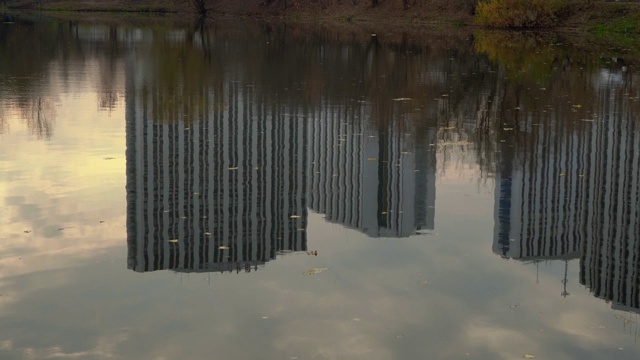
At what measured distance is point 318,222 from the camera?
14.8 m

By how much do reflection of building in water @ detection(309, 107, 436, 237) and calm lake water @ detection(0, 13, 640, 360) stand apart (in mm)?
59

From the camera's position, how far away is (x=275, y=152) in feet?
58.2

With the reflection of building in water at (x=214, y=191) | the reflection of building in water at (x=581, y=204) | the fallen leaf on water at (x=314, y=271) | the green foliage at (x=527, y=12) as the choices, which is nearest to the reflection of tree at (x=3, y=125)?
the reflection of building in water at (x=214, y=191)

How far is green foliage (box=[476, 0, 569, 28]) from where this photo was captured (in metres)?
73.1

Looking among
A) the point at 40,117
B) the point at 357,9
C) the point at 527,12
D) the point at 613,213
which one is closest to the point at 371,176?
the point at 613,213

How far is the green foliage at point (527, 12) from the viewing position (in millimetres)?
73062

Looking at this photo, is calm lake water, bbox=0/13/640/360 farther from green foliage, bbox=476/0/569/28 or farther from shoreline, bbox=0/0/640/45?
green foliage, bbox=476/0/569/28

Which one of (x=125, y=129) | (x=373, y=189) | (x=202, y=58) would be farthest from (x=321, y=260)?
(x=202, y=58)

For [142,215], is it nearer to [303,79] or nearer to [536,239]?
[536,239]

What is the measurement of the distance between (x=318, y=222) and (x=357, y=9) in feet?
271

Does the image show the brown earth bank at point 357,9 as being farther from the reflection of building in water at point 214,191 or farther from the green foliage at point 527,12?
the reflection of building in water at point 214,191

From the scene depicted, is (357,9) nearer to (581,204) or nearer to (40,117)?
(40,117)

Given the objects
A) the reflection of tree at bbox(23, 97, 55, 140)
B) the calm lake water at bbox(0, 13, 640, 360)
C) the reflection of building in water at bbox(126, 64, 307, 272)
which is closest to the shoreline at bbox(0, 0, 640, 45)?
the calm lake water at bbox(0, 13, 640, 360)

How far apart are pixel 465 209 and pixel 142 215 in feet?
15.2
